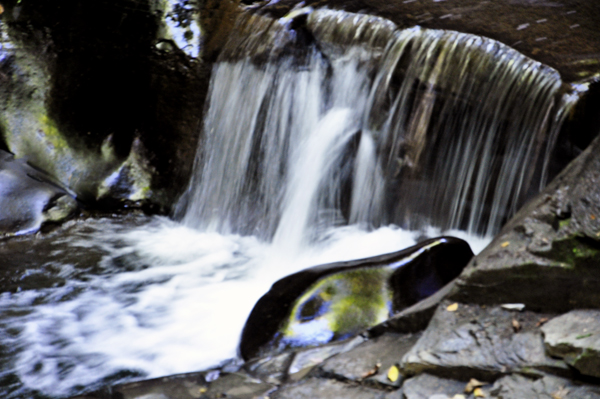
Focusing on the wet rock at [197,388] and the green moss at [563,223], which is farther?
the wet rock at [197,388]

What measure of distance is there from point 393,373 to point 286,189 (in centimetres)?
354

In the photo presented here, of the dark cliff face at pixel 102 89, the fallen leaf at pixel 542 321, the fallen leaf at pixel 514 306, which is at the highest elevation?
the dark cliff face at pixel 102 89

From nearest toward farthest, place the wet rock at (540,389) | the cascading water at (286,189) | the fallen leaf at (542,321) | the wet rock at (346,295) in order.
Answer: the wet rock at (540,389) → the fallen leaf at (542,321) → the wet rock at (346,295) → the cascading water at (286,189)

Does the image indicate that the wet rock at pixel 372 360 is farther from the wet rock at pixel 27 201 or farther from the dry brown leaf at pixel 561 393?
the wet rock at pixel 27 201

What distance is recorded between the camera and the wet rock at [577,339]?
214cm

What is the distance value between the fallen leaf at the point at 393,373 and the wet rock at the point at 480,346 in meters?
0.06

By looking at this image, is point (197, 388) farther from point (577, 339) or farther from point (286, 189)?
point (286, 189)

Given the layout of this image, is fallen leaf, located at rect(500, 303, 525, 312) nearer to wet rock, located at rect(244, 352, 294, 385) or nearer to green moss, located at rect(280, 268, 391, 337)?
green moss, located at rect(280, 268, 391, 337)

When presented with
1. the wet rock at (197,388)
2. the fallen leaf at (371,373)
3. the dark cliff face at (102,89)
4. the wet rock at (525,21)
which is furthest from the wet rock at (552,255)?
the dark cliff face at (102,89)

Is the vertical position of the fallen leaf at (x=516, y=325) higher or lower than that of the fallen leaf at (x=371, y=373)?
higher

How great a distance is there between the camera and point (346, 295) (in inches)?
145

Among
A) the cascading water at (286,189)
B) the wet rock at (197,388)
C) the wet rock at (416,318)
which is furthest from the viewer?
the cascading water at (286,189)

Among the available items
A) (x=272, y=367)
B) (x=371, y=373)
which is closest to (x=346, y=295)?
(x=272, y=367)

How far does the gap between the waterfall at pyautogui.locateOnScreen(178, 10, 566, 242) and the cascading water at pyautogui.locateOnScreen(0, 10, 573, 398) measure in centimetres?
1
